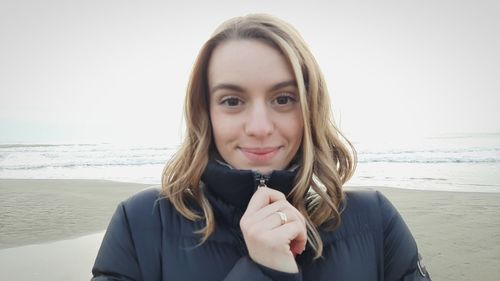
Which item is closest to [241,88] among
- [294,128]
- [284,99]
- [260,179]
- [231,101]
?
[231,101]

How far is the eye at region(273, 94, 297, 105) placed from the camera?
1.81 meters

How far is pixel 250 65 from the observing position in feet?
5.71

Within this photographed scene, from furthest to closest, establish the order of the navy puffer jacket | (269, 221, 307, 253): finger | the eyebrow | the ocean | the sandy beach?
the ocean → the sandy beach → the eyebrow → the navy puffer jacket → (269, 221, 307, 253): finger

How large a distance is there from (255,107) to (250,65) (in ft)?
0.64

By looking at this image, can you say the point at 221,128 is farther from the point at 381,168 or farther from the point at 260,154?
the point at 381,168

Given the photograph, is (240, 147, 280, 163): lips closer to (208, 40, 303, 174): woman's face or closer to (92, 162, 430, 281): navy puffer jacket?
(208, 40, 303, 174): woman's face

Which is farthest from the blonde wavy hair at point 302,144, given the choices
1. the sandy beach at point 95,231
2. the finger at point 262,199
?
the sandy beach at point 95,231

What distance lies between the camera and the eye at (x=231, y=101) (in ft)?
5.93

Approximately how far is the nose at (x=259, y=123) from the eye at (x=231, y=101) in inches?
3.3

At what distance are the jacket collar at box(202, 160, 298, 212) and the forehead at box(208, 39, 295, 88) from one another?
1.34 feet

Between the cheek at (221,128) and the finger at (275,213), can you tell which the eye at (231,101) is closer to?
the cheek at (221,128)

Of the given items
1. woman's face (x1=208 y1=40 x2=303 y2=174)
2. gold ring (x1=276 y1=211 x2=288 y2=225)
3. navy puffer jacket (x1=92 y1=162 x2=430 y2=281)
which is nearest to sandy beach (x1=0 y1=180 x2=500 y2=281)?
navy puffer jacket (x1=92 y1=162 x2=430 y2=281)

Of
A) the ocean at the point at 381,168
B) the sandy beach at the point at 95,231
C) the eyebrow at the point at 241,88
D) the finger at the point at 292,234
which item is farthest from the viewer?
the ocean at the point at 381,168

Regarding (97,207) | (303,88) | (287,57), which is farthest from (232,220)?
(97,207)
